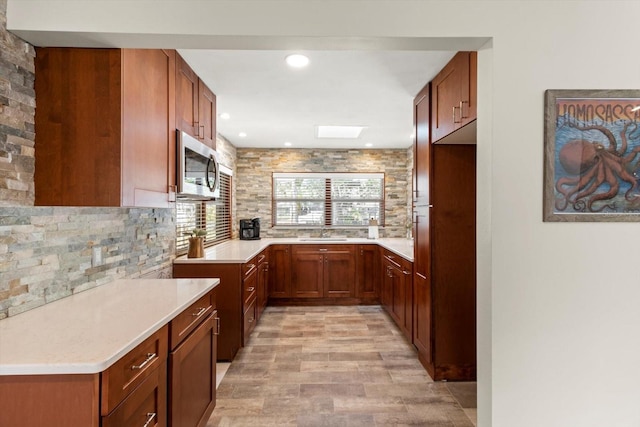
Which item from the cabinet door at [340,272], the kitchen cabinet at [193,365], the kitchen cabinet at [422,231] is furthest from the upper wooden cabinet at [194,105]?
the cabinet door at [340,272]

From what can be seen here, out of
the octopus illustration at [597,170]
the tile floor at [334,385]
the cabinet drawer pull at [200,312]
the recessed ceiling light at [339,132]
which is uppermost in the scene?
the recessed ceiling light at [339,132]

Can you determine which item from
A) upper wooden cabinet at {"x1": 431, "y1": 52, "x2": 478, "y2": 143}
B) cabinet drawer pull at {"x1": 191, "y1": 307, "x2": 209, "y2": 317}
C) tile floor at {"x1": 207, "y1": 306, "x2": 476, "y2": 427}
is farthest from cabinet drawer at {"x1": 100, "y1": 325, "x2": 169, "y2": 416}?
upper wooden cabinet at {"x1": 431, "y1": 52, "x2": 478, "y2": 143}

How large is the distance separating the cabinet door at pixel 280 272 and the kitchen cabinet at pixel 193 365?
8.90 ft

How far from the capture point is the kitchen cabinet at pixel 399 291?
329 cm

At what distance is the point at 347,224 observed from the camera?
215 inches

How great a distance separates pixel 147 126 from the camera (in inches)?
69.8

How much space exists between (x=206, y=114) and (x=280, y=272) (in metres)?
2.60

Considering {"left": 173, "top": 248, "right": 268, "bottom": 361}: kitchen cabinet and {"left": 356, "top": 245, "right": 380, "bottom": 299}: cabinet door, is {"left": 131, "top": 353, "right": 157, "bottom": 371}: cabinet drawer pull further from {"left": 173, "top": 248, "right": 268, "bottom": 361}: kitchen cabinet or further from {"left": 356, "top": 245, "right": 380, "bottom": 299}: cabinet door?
{"left": 356, "top": 245, "right": 380, "bottom": 299}: cabinet door

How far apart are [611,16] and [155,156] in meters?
2.21

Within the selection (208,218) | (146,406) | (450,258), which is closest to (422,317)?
(450,258)

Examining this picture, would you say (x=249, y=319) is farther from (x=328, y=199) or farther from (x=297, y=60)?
(x=328, y=199)

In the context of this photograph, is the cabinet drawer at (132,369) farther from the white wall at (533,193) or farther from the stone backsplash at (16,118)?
the white wall at (533,193)

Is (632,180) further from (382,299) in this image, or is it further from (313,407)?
(382,299)

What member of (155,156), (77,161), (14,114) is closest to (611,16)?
(155,156)
